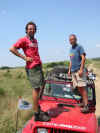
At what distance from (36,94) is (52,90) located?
4.06 ft

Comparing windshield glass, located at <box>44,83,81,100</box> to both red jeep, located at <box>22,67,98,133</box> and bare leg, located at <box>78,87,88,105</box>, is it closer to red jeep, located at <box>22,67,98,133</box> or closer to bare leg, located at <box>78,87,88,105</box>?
red jeep, located at <box>22,67,98,133</box>

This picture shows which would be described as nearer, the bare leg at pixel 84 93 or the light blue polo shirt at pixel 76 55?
the bare leg at pixel 84 93

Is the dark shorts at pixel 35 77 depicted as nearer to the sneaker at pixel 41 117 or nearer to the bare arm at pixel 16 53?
the bare arm at pixel 16 53

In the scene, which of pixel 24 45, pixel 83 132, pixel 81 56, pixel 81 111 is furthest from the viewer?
pixel 81 56

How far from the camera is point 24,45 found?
12.2ft

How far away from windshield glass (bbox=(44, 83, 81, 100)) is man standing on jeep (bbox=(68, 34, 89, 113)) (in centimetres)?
31

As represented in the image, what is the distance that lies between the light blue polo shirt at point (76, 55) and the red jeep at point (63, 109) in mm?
421

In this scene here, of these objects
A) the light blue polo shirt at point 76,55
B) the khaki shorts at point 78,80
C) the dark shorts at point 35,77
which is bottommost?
the khaki shorts at point 78,80

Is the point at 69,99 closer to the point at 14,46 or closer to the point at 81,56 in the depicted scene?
the point at 81,56

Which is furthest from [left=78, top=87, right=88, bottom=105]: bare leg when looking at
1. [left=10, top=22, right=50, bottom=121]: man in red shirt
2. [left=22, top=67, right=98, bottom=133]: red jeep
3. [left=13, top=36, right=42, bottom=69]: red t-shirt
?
[left=13, top=36, right=42, bottom=69]: red t-shirt

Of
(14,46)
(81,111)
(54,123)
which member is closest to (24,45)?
(14,46)

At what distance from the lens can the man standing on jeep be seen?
4.49 metres

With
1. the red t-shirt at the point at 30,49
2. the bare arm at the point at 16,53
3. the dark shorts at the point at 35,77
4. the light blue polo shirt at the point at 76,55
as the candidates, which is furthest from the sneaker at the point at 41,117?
the light blue polo shirt at the point at 76,55

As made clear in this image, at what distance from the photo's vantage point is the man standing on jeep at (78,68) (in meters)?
4.49
